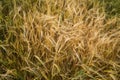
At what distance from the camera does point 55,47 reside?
1.71 meters

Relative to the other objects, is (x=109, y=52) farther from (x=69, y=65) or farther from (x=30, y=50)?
(x=30, y=50)

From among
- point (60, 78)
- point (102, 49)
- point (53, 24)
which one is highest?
point (53, 24)

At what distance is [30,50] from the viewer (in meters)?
1.72

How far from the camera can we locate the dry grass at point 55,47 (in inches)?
67.0

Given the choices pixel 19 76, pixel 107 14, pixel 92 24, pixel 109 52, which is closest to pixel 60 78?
pixel 19 76

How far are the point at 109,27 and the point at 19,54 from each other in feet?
2.27

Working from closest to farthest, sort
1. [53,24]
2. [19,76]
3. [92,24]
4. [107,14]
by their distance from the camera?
[19,76]
[53,24]
[92,24]
[107,14]

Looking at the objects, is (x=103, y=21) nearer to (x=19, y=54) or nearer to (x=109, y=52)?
(x=109, y=52)

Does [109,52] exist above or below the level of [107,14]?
below

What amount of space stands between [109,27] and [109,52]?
0.29 metres

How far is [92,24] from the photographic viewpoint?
2.00m

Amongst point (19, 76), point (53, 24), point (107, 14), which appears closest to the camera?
point (19, 76)

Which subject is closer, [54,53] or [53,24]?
[54,53]

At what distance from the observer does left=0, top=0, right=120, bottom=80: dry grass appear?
170 cm
